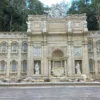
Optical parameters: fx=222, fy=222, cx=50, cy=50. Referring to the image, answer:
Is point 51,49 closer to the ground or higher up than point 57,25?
closer to the ground

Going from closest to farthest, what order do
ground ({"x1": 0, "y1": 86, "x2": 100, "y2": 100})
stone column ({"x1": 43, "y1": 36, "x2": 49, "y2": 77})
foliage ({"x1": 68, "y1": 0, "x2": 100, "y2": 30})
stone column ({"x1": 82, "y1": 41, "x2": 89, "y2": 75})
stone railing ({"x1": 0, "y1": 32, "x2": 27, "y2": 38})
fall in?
ground ({"x1": 0, "y1": 86, "x2": 100, "y2": 100})
stone column ({"x1": 82, "y1": 41, "x2": 89, "y2": 75})
stone column ({"x1": 43, "y1": 36, "x2": 49, "y2": 77})
stone railing ({"x1": 0, "y1": 32, "x2": 27, "y2": 38})
foliage ({"x1": 68, "y1": 0, "x2": 100, "y2": 30})

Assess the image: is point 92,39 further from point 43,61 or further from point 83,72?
point 43,61

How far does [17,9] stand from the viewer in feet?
151

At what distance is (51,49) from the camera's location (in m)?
31.7

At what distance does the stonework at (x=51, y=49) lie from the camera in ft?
102

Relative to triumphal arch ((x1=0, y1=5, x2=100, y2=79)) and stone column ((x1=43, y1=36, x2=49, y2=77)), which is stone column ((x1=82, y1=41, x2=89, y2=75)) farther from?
stone column ((x1=43, y1=36, x2=49, y2=77))

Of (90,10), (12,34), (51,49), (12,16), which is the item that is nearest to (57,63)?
(51,49)

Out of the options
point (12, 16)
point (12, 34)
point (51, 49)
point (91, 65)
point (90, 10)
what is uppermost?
point (90, 10)

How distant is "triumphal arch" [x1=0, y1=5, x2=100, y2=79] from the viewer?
31.1 m

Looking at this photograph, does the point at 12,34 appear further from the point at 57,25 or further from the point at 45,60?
the point at 57,25

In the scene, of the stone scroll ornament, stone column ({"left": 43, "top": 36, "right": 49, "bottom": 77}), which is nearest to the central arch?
stone column ({"left": 43, "top": 36, "right": 49, "bottom": 77})

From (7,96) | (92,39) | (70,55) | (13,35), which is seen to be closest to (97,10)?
(92,39)

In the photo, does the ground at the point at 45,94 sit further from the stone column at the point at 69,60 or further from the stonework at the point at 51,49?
Result: the stonework at the point at 51,49

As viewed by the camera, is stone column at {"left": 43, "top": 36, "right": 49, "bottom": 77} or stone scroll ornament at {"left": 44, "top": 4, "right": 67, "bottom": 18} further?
stone scroll ornament at {"left": 44, "top": 4, "right": 67, "bottom": 18}
